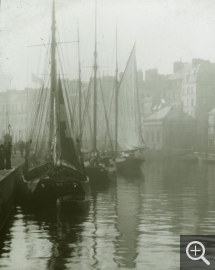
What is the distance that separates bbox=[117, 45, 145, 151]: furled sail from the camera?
167ft

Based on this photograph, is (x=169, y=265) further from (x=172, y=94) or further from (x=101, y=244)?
(x=172, y=94)

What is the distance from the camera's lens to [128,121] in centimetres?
5128

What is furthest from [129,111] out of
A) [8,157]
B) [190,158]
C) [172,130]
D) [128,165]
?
[172,130]

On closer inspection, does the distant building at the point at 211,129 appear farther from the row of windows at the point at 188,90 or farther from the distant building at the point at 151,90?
the distant building at the point at 151,90

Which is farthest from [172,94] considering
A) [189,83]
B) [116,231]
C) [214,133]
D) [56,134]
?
[116,231]

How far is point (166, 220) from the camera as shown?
23656 millimetres

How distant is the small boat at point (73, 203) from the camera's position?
25.0m

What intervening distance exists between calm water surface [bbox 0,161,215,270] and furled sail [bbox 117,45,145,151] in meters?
16.7

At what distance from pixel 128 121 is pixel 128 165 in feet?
10.6

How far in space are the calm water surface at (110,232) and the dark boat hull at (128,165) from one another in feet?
54.4

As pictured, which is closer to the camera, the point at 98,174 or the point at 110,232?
the point at 110,232

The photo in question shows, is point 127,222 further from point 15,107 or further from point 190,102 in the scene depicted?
point 190,102

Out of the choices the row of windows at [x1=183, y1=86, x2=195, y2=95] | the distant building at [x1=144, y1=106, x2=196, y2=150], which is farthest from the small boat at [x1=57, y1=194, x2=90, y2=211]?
the row of windows at [x1=183, y1=86, x2=195, y2=95]

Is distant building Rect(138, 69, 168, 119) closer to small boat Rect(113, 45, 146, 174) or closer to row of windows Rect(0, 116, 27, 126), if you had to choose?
row of windows Rect(0, 116, 27, 126)
